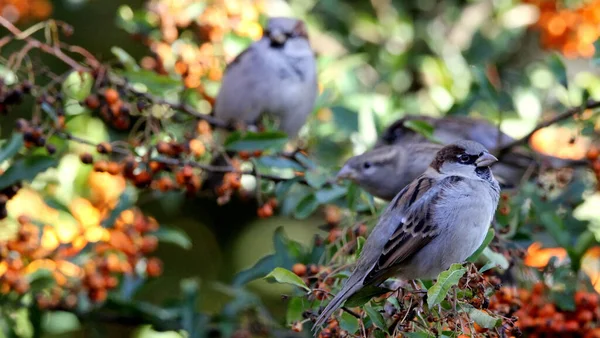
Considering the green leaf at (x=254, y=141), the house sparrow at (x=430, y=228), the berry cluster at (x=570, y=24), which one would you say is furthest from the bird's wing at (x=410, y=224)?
the berry cluster at (x=570, y=24)

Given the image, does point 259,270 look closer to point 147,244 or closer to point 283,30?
point 147,244

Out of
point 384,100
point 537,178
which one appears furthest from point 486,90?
point 384,100

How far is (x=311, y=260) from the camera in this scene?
3398mm

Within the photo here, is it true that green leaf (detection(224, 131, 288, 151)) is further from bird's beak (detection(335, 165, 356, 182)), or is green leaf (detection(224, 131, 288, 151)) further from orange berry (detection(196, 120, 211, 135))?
orange berry (detection(196, 120, 211, 135))

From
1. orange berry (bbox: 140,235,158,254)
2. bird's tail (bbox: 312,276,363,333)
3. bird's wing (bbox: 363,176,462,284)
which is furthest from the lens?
orange berry (bbox: 140,235,158,254)

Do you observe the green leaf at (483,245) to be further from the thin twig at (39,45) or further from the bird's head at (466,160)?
the thin twig at (39,45)

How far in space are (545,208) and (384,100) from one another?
47.5 inches

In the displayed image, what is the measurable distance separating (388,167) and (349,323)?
Result: 1338 millimetres

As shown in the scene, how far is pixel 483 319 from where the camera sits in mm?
2158

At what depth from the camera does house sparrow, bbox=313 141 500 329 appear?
8.29ft

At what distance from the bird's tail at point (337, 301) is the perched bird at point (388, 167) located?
3.49 feet

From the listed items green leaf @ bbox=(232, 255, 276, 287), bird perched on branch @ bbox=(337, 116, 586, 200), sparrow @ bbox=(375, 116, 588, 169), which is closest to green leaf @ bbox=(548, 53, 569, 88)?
bird perched on branch @ bbox=(337, 116, 586, 200)

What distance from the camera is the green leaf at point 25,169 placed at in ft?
9.98

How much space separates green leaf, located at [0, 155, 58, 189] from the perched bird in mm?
1055
